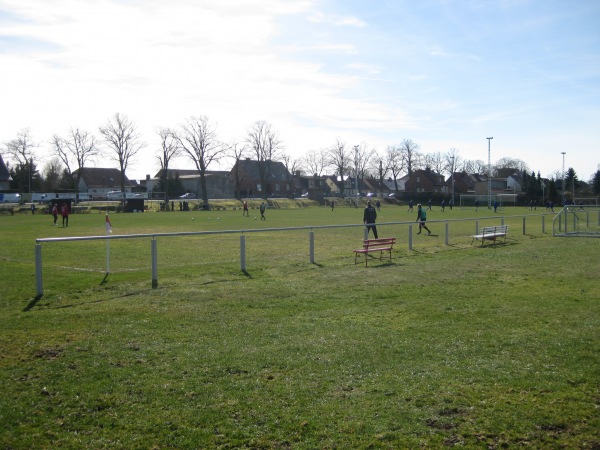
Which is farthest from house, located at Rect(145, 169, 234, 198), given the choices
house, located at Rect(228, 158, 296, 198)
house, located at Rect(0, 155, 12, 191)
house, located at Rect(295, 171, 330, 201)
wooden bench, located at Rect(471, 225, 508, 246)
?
wooden bench, located at Rect(471, 225, 508, 246)

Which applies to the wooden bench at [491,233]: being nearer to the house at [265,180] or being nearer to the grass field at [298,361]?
the grass field at [298,361]

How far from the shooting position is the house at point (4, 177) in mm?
85806

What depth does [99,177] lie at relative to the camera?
113 m

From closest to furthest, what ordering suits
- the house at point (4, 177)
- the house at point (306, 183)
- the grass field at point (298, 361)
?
the grass field at point (298, 361)
the house at point (4, 177)
the house at point (306, 183)

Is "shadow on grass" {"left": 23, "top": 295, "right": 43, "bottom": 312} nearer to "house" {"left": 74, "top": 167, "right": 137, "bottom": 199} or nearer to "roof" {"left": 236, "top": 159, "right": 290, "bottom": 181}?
"house" {"left": 74, "top": 167, "right": 137, "bottom": 199}

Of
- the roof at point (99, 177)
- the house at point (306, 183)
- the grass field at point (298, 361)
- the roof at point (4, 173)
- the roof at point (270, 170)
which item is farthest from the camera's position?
the house at point (306, 183)

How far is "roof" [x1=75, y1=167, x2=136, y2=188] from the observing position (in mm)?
111125

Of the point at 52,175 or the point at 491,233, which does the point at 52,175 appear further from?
the point at 491,233

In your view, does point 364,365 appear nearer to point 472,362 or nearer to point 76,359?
point 472,362

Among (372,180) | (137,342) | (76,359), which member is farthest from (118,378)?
(372,180)

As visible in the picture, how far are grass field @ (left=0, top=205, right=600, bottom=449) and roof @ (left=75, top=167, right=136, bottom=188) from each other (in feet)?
343

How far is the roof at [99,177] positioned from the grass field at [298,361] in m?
104

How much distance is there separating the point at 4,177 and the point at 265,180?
5171 cm

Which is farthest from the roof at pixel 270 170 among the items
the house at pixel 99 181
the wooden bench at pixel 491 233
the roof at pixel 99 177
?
the wooden bench at pixel 491 233
